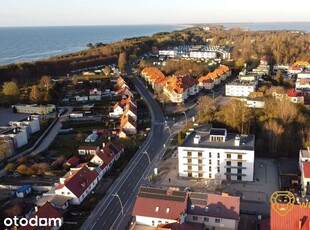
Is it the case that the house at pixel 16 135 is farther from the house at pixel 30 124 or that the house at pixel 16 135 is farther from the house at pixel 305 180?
the house at pixel 305 180

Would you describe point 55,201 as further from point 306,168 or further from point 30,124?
point 306,168

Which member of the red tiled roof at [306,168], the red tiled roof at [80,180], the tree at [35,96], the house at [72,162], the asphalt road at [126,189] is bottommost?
the asphalt road at [126,189]

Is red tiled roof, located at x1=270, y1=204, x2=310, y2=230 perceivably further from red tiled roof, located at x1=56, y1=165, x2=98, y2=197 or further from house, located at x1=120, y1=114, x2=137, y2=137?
house, located at x1=120, y1=114, x2=137, y2=137

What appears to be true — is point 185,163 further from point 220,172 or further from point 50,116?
point 50,116

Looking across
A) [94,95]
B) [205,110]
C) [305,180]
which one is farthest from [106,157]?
[94,95]

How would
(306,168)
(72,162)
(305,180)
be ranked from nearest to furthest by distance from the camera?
1. (305,180)
2. (306,168)
3. (72,162)

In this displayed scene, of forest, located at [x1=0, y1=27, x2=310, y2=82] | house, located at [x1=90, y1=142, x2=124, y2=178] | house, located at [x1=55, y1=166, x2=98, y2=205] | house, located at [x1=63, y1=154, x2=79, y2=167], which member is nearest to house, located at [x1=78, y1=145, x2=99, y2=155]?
house, located at [x1=63, y1=154, x2=79, y2=167]

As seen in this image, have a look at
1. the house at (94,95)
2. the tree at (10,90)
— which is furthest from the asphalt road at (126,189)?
the tree at (10,90)

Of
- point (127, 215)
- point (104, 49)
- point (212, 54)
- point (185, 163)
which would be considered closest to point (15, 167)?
point (127, 215)
